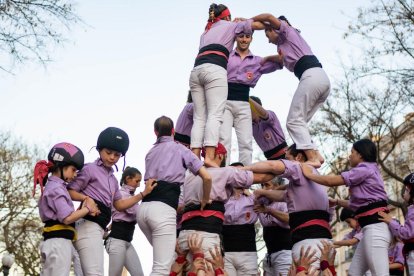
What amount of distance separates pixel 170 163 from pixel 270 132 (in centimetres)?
397

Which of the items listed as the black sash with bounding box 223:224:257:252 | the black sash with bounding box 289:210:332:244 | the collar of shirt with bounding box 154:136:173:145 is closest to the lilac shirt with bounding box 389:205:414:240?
the black sash with bounding box 289:210:332:244

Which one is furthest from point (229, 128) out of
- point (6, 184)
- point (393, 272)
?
point (6, 184)

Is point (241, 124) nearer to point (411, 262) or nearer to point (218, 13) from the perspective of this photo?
point (218, 13)

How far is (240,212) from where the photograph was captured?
9680mm

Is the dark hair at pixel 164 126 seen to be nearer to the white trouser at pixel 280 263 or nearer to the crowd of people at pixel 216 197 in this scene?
the crowd of people at pixel 216 197

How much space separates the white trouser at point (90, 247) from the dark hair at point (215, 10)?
4.40 meters

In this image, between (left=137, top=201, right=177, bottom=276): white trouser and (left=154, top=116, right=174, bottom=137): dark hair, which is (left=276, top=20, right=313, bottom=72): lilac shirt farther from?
(left=137, top=201, right=177, bottom=276): white trouser

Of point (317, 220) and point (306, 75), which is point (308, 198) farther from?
point (306, 75)

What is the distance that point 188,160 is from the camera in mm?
8336

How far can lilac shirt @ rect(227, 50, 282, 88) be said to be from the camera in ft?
36.2

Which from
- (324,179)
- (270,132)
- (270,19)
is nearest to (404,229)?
(324,179)

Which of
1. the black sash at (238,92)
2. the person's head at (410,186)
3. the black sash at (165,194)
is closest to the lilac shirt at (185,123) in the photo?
the black sash at (238,92)

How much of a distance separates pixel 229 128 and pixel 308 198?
9.18 feet

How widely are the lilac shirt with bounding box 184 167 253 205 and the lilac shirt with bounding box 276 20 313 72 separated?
2767 mm
